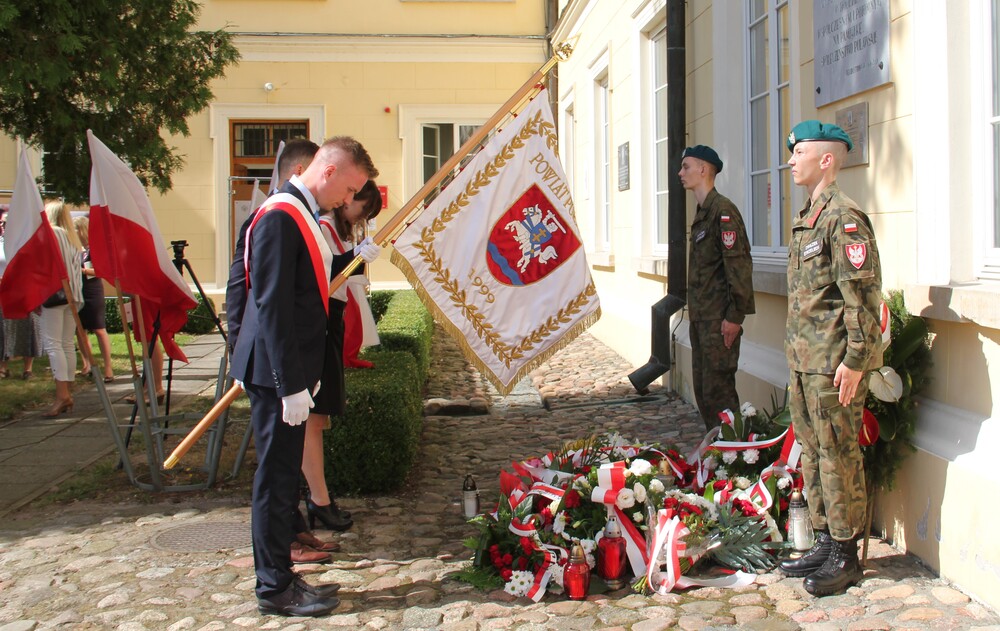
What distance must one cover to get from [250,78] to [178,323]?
11.8 meters

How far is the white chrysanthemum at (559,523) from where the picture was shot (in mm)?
4379

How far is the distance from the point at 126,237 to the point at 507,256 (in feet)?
8.25

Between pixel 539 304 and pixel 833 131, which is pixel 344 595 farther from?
pixel 833 131

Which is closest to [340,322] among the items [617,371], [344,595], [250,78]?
[344,595]

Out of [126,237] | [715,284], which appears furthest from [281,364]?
[715,284]

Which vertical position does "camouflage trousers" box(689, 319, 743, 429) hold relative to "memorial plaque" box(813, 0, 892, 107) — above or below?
below

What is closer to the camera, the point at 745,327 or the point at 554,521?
the point at 554,521

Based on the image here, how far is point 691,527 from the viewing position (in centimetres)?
431

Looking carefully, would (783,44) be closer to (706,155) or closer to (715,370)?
(706,155)

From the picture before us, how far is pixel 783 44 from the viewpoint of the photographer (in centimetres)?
622

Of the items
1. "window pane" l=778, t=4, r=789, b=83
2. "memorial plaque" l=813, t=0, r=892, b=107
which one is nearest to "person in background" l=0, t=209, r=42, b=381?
"window pane" l=778, t=4, r=789, b=83

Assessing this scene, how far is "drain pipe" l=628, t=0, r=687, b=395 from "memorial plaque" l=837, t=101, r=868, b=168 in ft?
8.79

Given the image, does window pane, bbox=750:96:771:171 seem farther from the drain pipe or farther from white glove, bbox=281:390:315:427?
white glove, bbox=281:390:315:427

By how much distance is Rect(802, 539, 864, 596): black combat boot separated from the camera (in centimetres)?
399
